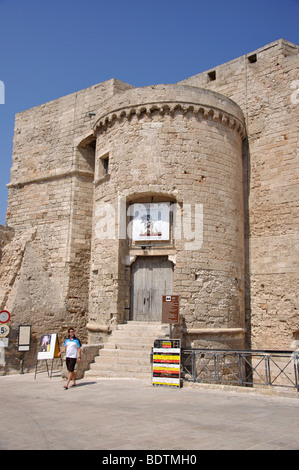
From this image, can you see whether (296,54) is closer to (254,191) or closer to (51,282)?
(254,191)

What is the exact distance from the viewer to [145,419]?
5.84 meters

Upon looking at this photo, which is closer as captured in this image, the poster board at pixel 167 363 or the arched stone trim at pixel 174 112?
the poster board at pixel 167 363

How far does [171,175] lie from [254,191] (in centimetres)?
328

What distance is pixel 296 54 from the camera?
14.2m

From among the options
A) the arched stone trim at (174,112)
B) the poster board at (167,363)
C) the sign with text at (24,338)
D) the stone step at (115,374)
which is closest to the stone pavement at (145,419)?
the poster board at (167,363)

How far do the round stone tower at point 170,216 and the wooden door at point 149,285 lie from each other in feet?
0.10

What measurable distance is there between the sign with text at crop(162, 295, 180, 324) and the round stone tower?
811 millimetres

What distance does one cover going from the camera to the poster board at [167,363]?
902 cm

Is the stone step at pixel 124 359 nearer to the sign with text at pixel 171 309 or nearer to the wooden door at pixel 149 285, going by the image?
the sign with text at pixel 171 309

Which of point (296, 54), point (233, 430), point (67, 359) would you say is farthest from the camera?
point (296, 54)

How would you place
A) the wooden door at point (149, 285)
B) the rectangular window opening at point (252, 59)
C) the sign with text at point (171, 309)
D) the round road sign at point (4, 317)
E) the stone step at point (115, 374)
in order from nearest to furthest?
the stone step at point (115, 374), the sign with text at point (171, 309), the round road sign at point (4, 317), the wooden door at point (149, 285), the rectangular window opening at point (252, 59)

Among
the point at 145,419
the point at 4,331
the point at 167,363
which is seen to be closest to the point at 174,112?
the point at 167,363

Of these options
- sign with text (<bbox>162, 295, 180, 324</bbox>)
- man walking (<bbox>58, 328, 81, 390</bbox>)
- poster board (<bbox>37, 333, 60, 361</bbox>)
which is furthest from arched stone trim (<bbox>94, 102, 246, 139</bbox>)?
man walking (<bbox>58, 328, 81, 390</bbox>)
